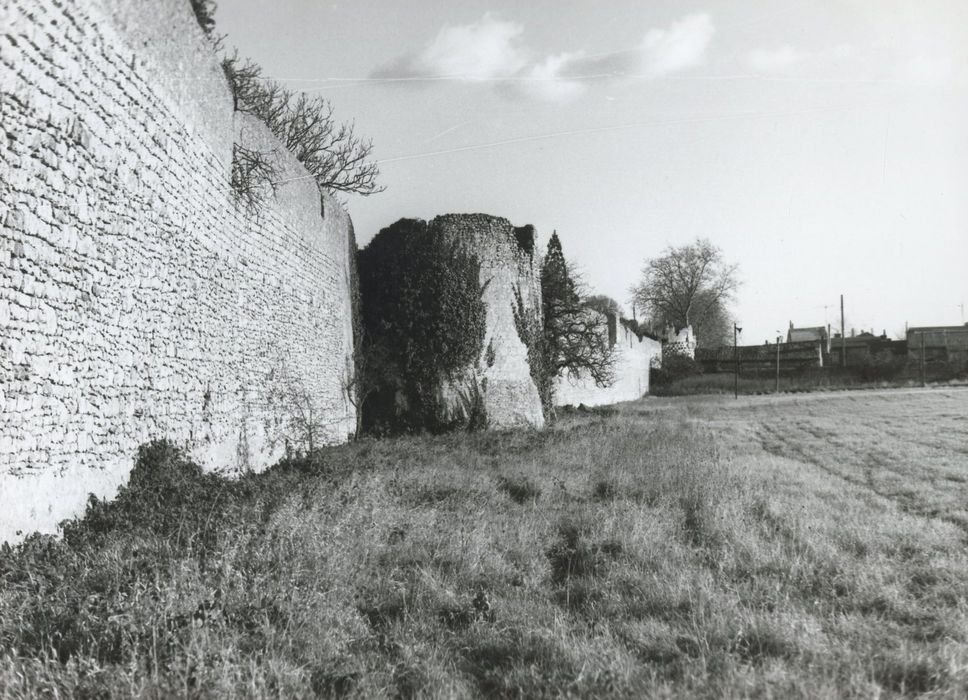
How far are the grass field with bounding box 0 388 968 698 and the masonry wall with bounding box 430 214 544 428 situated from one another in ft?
21.9

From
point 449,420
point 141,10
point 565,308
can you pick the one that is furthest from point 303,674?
point 565,308

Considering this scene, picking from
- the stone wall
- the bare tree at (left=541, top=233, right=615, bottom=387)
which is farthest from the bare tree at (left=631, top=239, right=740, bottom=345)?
the bare tree at (left=541, top=233, right=615, bottom=387)

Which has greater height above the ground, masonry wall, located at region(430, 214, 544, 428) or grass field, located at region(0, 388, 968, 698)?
masonry wall, located at region(430, 214, 544, 428)

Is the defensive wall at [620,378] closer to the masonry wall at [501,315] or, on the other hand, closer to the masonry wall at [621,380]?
the masonry wall at [621,380]

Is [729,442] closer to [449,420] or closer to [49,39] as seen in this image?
[449,420]

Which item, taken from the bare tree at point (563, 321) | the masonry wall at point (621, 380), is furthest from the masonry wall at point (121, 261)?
the masonry wall at point (621, 380)

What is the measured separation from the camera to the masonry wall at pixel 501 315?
1587 centimetres

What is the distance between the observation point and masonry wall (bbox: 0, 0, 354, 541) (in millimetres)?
4980

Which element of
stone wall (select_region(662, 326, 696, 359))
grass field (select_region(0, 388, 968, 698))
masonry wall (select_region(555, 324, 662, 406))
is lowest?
grass field (select_region(0, 388, 968, 698))

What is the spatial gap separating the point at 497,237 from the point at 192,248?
9504mm

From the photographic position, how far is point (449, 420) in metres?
15.1

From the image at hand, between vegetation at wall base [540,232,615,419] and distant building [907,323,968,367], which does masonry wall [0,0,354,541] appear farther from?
distant building [907,323,968,367]

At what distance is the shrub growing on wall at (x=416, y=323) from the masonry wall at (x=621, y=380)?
356 inches

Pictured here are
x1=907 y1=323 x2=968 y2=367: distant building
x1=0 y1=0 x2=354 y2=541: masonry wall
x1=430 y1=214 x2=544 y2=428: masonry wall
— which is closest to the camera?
x1=0 y1=0 x2=354 y2=541: masonry wall
